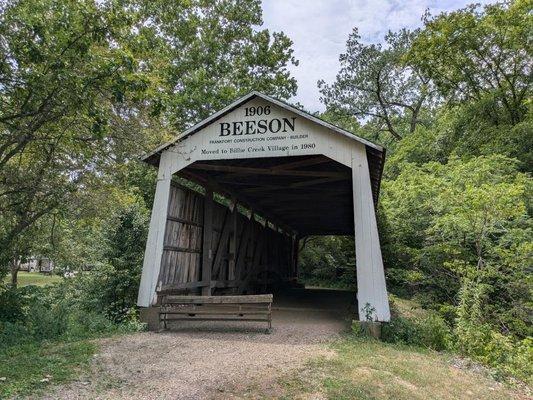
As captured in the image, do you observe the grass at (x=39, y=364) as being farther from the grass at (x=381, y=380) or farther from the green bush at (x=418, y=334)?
the green bush at (x=418, y=334)

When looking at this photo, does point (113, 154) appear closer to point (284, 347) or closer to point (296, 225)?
point (284, 347)

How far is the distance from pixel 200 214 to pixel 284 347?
4.93 m

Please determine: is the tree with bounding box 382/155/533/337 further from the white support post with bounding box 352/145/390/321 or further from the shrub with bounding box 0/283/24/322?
the shrub with bounding box 0/283/24/322

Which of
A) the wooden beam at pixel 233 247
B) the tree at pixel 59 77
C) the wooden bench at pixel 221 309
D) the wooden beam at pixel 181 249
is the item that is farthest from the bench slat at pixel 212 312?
the wooden beam at pixel 233 247

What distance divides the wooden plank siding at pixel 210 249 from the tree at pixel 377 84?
16691 millimetres

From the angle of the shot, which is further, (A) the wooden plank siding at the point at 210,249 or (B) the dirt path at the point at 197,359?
(A) the wooden plank siding at the point at 210,249

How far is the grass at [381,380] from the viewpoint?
15.0 ft

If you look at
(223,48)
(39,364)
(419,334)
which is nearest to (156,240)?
(39,364)

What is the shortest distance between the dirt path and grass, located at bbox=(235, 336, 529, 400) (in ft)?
1.13

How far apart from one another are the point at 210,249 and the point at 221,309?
3.06 meters

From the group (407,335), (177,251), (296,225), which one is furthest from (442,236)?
(296,225)

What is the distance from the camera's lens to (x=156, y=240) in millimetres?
8562

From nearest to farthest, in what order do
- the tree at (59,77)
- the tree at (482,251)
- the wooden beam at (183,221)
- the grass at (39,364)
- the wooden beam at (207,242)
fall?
1. the grass at (39,364)
2. the tree at (59,77)
3. the tree at (482,251)
4. the wooden beam at (183,221)
5. the wooden beam at (207,242)

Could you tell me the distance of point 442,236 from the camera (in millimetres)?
10305
